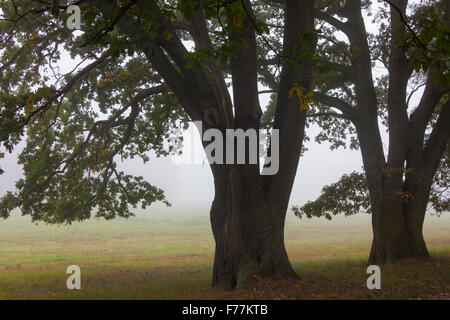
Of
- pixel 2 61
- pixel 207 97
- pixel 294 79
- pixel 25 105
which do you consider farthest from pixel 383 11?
pixel 2 61

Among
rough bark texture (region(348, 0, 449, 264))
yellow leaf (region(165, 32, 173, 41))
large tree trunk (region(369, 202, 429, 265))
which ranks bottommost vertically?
large tree trunk (region(369, 202, 429, 265))

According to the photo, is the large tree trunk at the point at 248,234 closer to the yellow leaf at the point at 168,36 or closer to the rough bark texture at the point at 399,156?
the yellow leaf at the point at 168,36

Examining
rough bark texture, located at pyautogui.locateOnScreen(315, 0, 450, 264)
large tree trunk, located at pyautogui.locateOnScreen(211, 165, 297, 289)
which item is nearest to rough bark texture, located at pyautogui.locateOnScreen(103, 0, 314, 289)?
large tree trunk, located at pyautogui.locateOnScreen(211, 165, 297, 289)

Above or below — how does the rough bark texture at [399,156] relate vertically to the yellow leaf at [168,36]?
below

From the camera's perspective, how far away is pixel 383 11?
13070mm

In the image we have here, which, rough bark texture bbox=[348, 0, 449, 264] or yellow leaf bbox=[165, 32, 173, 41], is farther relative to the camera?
rough bark texture bbox=[348, 0, 449, 264]
